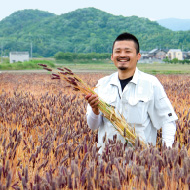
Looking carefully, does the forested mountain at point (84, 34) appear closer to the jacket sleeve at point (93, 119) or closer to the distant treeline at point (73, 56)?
the distant treeline at point (73, 56)

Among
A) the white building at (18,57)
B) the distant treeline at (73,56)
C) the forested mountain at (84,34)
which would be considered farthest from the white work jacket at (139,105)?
the forested mountain at (84,34)

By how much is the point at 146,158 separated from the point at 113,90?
1278 millimetres

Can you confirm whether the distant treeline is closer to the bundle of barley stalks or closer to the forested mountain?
the forested mountain

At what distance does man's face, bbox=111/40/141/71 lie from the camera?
9.66ft

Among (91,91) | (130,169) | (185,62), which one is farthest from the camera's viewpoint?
(185,62)

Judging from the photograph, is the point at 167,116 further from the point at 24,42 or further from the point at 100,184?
the point at 24,42

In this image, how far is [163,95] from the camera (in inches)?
120

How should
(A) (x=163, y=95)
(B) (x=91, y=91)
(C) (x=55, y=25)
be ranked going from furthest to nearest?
(C) (x=55, y=25), (A) (x=163, y=95), (B) (x=91, y=91)

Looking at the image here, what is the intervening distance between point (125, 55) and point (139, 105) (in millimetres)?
503

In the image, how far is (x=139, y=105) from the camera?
3.01 metres

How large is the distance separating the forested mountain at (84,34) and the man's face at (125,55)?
464 feet

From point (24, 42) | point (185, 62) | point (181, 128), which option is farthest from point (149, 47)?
point (181, 128)

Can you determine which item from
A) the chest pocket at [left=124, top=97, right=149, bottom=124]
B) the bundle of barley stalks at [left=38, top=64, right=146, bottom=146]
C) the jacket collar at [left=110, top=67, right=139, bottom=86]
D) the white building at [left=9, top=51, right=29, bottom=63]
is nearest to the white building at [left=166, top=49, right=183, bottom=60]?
the white building at [left=9, top=51, right=29, bottom=63]

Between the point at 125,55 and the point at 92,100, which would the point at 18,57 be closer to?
the point at 125,55
